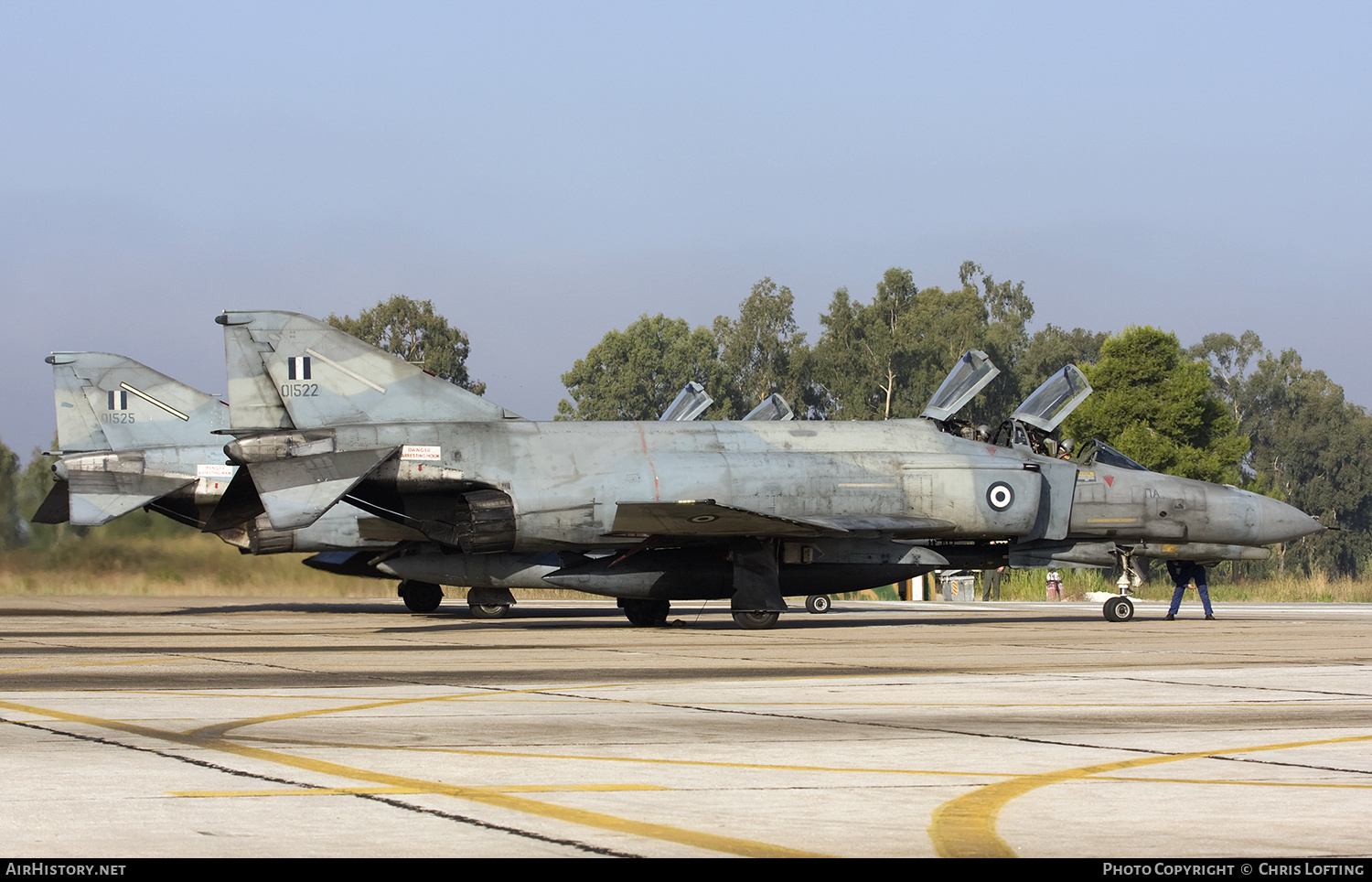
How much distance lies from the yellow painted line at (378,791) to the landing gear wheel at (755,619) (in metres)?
14.4

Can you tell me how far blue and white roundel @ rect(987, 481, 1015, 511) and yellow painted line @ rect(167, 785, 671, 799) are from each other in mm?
15847

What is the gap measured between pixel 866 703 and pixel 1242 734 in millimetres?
2780

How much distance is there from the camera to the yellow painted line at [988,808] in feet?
16.7

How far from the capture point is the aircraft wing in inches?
757

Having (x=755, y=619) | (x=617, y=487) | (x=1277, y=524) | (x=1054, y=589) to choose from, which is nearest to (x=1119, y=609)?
(x=1277, y=524)

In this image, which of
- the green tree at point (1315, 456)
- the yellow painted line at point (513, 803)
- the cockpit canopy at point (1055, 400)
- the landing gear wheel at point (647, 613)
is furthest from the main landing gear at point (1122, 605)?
the green tree at point (1315, 456)

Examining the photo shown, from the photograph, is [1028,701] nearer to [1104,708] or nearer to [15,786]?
[1104,708]

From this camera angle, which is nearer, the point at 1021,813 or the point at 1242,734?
the point at 1021,813

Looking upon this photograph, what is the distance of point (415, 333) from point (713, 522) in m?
60.2

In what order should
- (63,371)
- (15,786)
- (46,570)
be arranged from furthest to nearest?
1. (46,570)
2. (63,371)
3. (15,786)

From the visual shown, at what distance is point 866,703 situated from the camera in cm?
1033

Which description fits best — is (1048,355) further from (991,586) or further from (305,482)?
(305,482)

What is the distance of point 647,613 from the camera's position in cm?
2216
